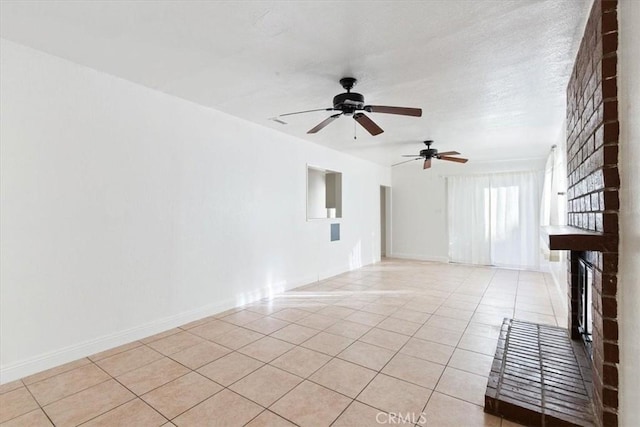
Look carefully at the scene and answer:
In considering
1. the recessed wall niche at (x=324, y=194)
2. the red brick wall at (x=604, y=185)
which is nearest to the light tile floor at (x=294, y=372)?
the red brick wall at (x=604, y=185)

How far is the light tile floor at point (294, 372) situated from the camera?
1882 millimetres

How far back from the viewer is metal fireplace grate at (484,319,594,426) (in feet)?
5.69

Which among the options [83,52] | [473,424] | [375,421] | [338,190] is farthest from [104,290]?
[338,190]

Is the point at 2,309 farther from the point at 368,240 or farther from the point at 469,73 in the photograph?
the point at 368,240

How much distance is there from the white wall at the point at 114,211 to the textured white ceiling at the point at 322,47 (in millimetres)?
278

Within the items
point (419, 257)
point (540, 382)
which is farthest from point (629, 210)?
point (419, 257)

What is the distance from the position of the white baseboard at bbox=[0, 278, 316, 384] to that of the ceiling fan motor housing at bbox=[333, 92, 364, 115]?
275 cm

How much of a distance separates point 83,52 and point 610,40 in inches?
137

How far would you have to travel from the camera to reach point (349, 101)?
2.81 meters

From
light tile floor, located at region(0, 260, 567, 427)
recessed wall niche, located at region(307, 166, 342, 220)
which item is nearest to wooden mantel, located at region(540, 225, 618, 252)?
light tile floor, located at region(0, 260, 567, 427)

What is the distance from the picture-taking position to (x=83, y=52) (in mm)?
2410

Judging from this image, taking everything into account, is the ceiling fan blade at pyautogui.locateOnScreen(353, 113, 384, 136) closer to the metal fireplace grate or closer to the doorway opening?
the metal fireplace grate

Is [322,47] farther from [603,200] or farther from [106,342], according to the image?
[106,342]

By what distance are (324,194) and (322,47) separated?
4.47 metres
